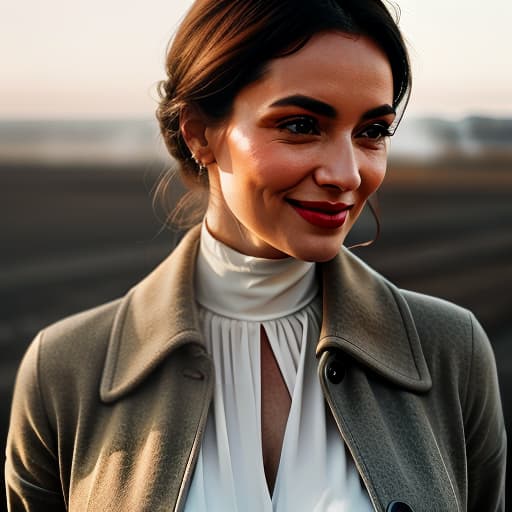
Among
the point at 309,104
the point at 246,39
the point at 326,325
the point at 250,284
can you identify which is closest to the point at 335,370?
the point at 326,325

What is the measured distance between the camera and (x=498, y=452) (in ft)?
4.46

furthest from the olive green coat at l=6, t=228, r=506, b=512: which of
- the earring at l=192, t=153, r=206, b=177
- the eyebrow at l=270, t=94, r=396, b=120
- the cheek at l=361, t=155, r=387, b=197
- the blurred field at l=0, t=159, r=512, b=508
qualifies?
the blurred field at l=0, t=159, r=512, b=508

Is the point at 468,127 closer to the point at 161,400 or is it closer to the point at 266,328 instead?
the point at 266,328

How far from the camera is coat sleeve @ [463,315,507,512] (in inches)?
51.5

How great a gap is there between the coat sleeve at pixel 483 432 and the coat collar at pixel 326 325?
0.11 metres

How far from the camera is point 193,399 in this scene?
1.21 m

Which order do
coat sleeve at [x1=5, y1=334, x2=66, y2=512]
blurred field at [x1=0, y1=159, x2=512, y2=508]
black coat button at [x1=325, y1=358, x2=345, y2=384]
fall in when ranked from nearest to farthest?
black coat button at [x1=325, y1=358, x2=345, y2=384], coat sleeve at [x1=5, y1=334, x2=66, y2=512], blurred field at [x1=0, y1=159, x2=512, y2=508]

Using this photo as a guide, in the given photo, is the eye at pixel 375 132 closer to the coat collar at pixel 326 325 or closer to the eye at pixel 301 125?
the eye at pixel 301 125

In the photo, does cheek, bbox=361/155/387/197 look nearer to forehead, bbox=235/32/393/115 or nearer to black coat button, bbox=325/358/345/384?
forehead, bbox=235/32/393/115

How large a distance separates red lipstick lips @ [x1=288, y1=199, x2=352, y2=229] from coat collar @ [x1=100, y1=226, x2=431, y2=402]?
0.65ft

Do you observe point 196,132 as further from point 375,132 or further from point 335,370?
point 335,370

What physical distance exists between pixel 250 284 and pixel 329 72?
0.36m

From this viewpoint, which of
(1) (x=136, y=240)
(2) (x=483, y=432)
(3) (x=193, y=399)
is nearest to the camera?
(3) (x=193, y=399)

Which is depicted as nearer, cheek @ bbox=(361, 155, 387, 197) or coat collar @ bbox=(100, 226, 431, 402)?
A: cheek @ bbox=(361, 155, 387, 197)
